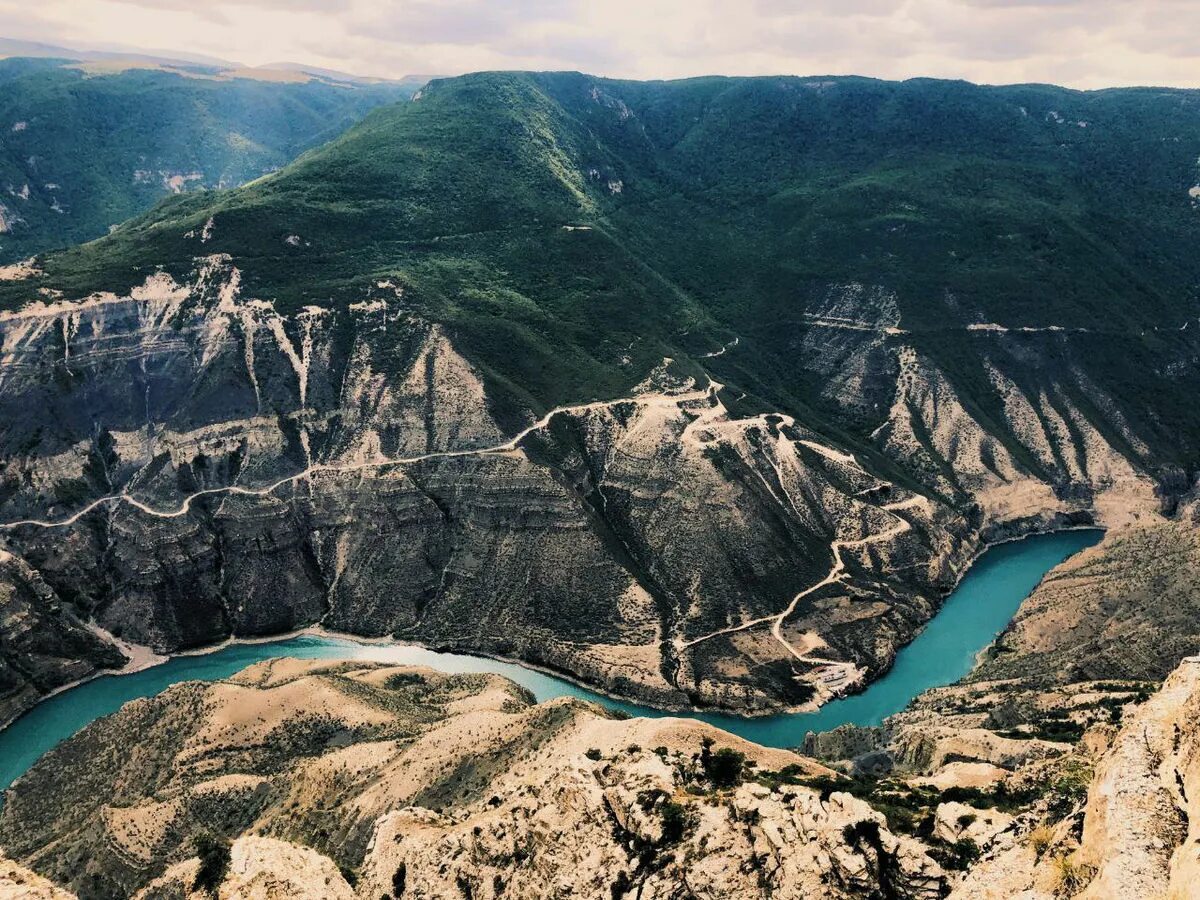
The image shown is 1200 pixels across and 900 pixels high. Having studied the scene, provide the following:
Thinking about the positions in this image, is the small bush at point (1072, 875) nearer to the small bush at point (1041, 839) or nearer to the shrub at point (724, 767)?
the small bush at point (1041, 839)

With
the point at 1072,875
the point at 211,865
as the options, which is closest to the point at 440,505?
the point at 211,865

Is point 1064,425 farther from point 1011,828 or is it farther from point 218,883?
point 218,883

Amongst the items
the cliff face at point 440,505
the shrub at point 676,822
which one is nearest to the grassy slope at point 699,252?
the cliff face at point 440,505

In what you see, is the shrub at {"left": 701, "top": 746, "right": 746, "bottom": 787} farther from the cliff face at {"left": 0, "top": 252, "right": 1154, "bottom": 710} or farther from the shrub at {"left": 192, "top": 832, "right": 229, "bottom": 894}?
the cliff face at {"left": 0, "top": 252, "right": 1154, "bottom": 710}

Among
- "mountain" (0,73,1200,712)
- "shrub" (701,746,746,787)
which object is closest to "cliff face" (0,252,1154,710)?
"mountain" (0,73,1200,712)

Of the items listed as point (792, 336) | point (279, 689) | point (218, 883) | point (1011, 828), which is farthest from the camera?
point (792, 336)

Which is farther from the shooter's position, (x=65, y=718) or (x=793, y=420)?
(x=793, y=420)

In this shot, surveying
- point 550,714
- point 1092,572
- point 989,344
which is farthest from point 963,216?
point 550,714

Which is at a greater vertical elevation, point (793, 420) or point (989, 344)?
point (989, 344)
